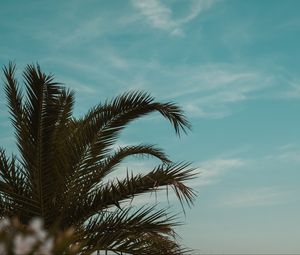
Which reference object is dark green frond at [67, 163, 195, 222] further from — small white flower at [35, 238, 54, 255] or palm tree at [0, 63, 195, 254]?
small white flower at [35, 238, 54, 255]

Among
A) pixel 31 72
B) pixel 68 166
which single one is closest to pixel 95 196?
pixel 68 166

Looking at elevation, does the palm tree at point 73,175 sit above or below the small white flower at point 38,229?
above

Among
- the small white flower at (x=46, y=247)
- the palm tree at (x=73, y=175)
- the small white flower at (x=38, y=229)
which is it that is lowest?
the small white flower at (x=46, y=247)

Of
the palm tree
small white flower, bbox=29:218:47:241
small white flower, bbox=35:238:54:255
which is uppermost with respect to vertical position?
the palm tree

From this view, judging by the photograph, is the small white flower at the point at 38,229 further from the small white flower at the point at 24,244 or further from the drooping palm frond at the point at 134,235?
the drooping palm frond at the point at 134,235

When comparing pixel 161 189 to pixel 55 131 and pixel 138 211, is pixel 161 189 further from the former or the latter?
pixel 55 131

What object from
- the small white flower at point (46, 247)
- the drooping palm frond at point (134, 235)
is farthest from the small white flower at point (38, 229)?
the drooping palm frond at point (134, 235)

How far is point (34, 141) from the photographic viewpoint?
30.2 ft

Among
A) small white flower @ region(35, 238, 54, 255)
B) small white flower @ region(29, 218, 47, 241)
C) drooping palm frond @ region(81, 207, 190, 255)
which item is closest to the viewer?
small white flower @ region(29, 218, 47, 241)

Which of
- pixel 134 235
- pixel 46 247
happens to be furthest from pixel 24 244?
pixel 134 235

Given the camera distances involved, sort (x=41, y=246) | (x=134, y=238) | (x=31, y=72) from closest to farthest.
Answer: (x=41, y=246) < (x=134, y=238) < (x=31, y=72)

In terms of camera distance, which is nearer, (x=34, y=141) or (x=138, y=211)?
(x=138, y=211)

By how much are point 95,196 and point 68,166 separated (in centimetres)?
67

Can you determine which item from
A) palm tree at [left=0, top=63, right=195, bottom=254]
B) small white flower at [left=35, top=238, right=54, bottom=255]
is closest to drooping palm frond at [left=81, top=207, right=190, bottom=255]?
palm tree at [left=0, top=63, right=195, bottom=254]
